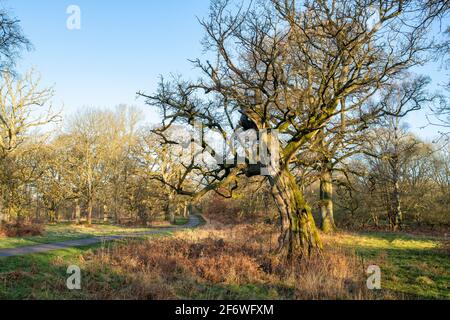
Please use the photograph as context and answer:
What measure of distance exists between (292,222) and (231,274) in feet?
11.1

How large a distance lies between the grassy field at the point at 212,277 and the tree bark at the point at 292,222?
699 millimetres

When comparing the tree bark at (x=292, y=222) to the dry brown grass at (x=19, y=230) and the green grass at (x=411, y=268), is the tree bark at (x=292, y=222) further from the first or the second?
the dry brown grass at (x=19, y=230)

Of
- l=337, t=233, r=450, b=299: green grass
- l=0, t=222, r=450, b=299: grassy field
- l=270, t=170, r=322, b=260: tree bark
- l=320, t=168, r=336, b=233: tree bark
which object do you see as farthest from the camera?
l=320, t=168, r=336, b=233: tree bark

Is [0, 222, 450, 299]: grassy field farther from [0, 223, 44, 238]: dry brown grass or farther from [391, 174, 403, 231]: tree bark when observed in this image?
[391, 174, 403, 231]: tree bark

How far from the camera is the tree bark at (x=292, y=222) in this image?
36.2ft

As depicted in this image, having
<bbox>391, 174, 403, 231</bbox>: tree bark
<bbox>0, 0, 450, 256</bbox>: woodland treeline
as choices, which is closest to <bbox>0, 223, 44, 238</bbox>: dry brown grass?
<bbox>0, 0, 450, 256</bbox>: woodland treeline

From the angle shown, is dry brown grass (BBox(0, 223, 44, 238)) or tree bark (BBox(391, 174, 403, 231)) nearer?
dry brown grass (BBox(0, 223, 44, 238))

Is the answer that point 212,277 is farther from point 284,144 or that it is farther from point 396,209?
point 396,209

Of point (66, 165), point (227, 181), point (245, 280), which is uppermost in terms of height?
point (66, 165)

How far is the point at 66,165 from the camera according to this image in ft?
116

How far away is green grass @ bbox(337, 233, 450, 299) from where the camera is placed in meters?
7.81
